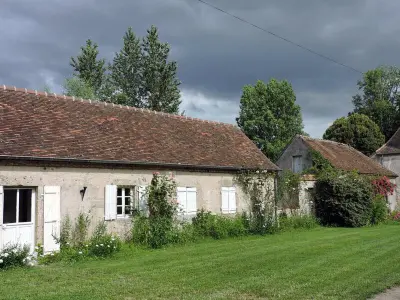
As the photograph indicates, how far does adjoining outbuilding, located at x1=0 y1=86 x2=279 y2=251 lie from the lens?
440 inches

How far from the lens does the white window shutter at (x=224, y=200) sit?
16422mm

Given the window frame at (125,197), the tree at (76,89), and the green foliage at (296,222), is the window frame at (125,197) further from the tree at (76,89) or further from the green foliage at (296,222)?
the tree at (76,89)

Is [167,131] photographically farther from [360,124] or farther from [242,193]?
[360,124]

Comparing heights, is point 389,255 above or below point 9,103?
below

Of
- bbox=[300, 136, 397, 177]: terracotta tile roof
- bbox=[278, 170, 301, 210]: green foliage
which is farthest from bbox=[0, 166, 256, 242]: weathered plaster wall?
bbox=[300, 136, 397, 177]: terracotta tile roof

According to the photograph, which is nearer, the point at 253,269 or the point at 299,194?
the point at 253,269

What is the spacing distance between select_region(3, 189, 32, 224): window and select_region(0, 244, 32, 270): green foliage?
939 millimetres

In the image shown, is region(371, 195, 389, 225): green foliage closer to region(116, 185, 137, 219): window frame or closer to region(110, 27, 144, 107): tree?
region(116, 185, 137, 219): window frame

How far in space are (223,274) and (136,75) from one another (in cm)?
3343

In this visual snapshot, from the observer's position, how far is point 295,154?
2594 cm

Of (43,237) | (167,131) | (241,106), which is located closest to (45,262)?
(43,237)

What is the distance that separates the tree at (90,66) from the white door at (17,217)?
94.7ft

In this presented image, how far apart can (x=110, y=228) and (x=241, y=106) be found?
34.2m

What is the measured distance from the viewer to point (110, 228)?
42.3 ft
